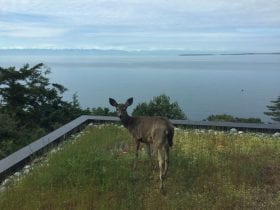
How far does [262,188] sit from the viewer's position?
323 inches

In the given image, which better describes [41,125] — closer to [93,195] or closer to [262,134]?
[262,134]

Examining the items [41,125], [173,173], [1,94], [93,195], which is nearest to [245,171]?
[173,173]

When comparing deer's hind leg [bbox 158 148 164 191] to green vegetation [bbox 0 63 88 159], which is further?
green vegetation [bbox 0 63 88 159]

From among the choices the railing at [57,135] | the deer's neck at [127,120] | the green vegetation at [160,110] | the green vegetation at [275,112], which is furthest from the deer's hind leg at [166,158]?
the green vegetation at [275,112]

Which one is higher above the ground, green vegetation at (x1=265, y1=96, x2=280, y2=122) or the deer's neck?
the deer's neck

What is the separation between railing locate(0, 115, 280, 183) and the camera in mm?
9367

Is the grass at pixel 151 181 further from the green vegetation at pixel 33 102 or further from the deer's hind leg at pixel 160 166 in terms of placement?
the green vegetation at pixel 33 102

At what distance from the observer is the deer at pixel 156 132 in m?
8.00

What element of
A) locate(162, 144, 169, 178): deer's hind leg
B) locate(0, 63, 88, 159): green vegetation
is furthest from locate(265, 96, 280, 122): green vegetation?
locate(162, 144, 169, 178): deer's hind leg

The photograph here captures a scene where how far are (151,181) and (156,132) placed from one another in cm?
89

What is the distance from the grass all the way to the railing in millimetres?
488

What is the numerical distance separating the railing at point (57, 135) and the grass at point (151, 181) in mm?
488

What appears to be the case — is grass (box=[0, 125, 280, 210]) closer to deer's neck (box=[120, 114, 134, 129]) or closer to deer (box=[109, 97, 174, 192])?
deer (box=[109, 97, 174, 192])

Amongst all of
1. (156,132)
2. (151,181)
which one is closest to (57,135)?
(151,181)
